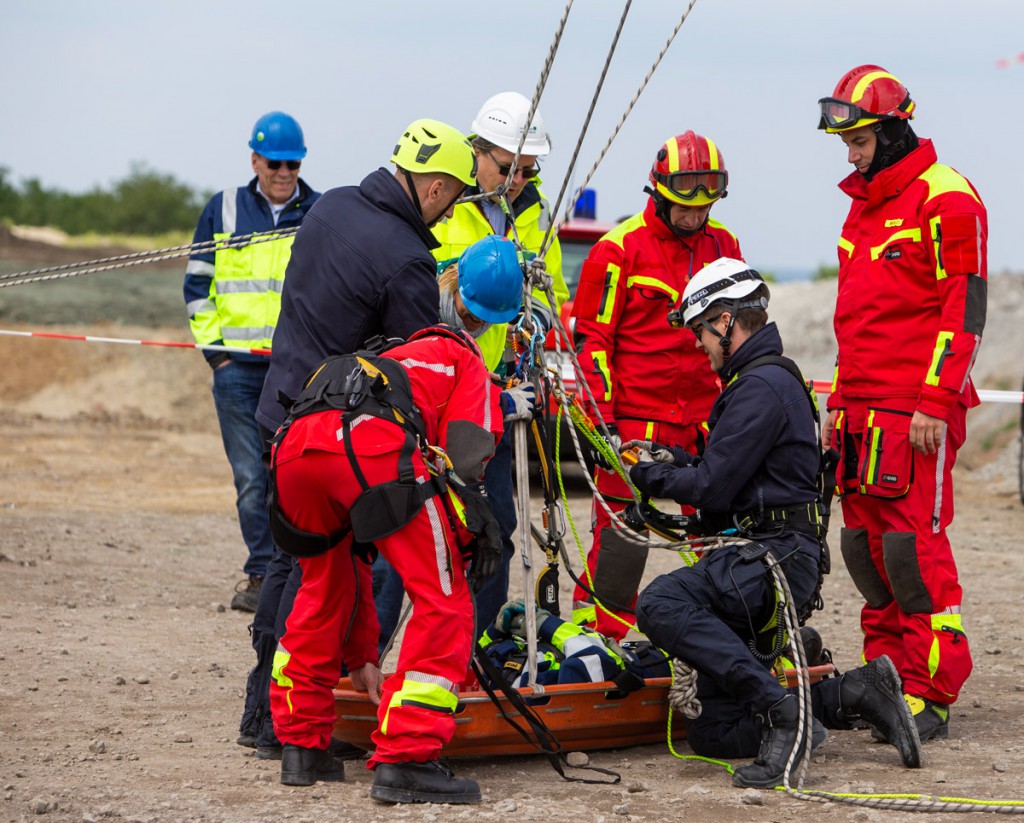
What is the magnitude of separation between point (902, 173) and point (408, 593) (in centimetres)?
275

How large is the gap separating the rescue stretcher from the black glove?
1.78 ft

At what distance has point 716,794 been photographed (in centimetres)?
496

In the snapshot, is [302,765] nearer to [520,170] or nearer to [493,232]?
[493,232]

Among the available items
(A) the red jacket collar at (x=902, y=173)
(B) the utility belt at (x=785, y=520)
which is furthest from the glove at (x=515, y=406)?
(A) the red jacket collar at (x=902, y=173)

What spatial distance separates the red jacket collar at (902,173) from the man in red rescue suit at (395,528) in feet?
6.62

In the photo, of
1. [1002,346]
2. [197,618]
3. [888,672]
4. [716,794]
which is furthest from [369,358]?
[1002,346]

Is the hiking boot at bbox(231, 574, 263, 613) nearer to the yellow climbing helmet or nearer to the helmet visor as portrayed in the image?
the yellow climbing helmet

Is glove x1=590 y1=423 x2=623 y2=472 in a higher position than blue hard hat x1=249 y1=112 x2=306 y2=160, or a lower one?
lower

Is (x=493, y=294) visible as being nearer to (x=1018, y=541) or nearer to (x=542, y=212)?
(x=542, y=212)

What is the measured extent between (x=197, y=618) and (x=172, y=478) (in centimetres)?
652

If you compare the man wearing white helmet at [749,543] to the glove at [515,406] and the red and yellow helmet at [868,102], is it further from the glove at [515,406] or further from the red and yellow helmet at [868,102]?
the red and yellow helmet at [868,102]

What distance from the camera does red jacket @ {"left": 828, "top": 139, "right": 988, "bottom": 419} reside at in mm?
5652

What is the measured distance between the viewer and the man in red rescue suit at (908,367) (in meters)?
5.68

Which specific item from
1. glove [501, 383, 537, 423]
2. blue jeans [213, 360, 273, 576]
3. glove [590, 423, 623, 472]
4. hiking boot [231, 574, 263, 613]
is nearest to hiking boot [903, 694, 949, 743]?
glove [590, 423, 623, 472]
